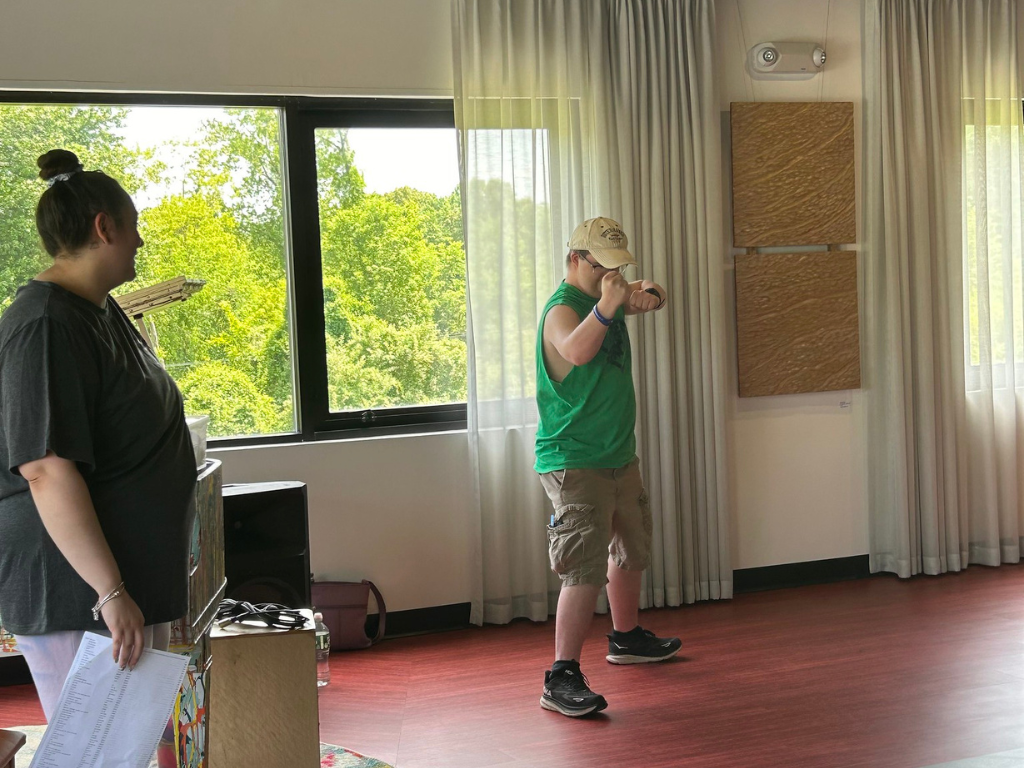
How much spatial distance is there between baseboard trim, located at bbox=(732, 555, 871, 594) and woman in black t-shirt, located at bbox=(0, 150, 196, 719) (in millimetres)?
3165

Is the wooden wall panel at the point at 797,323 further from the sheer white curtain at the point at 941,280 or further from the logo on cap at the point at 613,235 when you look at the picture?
the logo on cap at the point at 613,235

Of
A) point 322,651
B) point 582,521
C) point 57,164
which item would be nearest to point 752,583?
point 582,521

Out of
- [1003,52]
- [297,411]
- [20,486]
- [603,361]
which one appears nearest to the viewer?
[20,486]

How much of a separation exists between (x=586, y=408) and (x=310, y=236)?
1.47 meters

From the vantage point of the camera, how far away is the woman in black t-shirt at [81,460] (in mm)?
1582

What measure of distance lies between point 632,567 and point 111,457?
2.13m

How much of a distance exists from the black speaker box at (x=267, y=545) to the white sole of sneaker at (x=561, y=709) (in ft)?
3.06

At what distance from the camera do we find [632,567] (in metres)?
3.42

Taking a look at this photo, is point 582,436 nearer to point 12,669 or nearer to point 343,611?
point 343,611

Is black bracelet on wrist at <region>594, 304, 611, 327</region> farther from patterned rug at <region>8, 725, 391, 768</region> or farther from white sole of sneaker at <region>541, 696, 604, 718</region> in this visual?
patterned rug at <region>8, 725, 391, 768</region>

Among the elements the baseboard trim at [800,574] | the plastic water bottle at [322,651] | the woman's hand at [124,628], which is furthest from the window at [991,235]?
the woman's hand at [124,628]

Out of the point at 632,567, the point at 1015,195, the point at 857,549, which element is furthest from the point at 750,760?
the point at 1015,195

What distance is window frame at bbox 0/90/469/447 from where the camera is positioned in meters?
3.89

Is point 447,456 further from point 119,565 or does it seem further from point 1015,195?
point 1015,195
